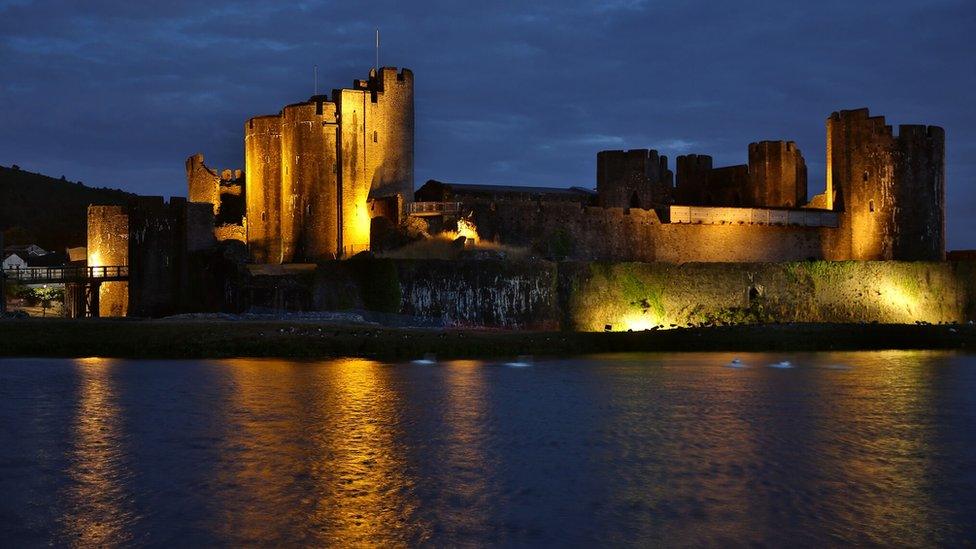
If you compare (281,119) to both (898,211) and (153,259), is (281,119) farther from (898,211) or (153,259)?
(898,211)

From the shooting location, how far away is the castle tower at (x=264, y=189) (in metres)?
45.9

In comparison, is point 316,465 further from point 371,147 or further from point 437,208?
point 371,147

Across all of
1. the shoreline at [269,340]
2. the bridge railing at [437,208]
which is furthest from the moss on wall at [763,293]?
the bridge railing at [437,208]

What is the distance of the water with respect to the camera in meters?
11.8

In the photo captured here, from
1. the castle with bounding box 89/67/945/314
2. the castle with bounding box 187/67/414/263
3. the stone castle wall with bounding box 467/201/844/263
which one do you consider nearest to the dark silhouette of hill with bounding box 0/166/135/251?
the castle with bounding box 89/67/945/314

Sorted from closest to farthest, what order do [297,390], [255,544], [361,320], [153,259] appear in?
[255,544]
[297,390]
[361,320]
[153,259]

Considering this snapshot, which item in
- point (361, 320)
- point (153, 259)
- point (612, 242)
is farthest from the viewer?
point (612, 242)

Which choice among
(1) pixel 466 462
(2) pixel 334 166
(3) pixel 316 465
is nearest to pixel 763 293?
(2) pixel 334 166

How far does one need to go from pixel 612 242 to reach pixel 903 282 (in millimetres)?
12318

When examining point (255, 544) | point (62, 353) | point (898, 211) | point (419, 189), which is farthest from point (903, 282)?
point (255, 544)

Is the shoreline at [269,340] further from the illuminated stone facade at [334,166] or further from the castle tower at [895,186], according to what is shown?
the castle tower at [895,186]

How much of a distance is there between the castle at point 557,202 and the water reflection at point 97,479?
65.0 feet

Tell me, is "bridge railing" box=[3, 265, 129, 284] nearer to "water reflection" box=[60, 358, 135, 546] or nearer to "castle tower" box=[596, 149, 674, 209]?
"water reflection" box=[60, 358, 135, 546]

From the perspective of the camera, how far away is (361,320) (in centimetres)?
3403
